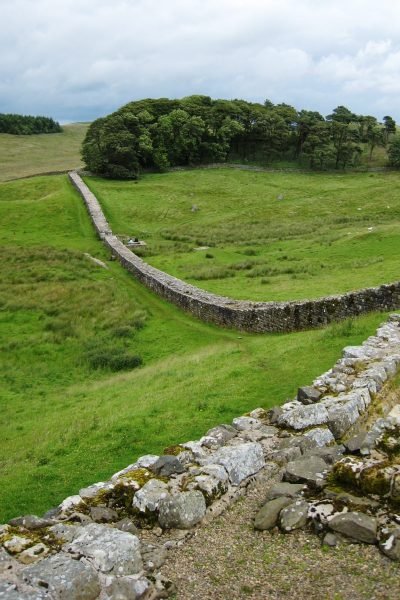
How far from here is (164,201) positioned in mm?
71500

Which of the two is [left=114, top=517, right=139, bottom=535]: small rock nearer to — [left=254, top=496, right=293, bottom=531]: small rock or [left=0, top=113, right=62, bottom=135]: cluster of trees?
[left=254, top=496, right=293, bottom=531]: small rock

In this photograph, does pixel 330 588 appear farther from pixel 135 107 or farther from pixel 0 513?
pixel 135 107

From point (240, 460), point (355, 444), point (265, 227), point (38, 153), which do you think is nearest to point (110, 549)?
point (240, 460)

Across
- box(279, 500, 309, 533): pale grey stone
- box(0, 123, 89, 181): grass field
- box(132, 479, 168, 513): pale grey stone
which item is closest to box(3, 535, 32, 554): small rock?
box(132, 479, 168, 513): pale grey stone

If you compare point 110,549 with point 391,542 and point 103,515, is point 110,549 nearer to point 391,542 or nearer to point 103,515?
point 103,515

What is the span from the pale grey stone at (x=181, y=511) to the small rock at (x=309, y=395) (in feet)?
15.6

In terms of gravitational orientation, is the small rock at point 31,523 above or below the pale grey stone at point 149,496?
below

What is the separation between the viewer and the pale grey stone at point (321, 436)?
32.9 feet

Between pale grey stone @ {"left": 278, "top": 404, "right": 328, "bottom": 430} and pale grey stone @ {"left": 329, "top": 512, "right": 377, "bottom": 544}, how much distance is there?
11.9 feet

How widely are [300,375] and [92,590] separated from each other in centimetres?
1112

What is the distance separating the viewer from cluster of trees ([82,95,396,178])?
274 feet

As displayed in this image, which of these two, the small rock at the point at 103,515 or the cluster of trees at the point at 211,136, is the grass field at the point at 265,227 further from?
the small rock at the point at 103,515

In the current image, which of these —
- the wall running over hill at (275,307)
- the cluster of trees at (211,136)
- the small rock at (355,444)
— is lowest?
the wall running over hill at (275,307)

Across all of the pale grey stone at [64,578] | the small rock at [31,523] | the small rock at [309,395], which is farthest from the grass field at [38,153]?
the pale grey stone at [64,578]
